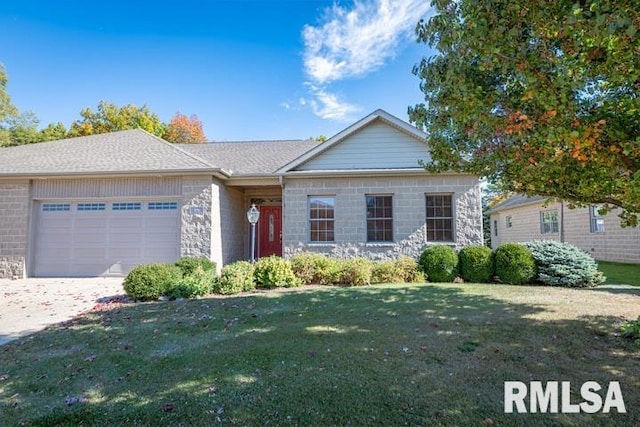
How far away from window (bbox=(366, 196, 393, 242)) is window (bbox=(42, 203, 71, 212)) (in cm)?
1061

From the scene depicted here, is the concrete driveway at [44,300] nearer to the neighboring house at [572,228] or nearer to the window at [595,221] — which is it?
the neighboring house at [572,228]

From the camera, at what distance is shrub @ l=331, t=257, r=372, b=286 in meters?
9.71

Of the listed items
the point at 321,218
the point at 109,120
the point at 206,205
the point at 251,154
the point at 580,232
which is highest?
the point at 109,120

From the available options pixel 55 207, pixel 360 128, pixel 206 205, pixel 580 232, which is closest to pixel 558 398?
pixel 360 128

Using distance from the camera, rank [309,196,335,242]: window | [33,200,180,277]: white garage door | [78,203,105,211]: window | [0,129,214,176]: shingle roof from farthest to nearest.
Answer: [309,196,335,242]: window → [78,203,105,211]: window → [33,200,180,277]: white garage door → [0,129,214,176]: shingle roof

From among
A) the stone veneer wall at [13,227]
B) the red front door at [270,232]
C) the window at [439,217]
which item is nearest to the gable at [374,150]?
the window at [439,217]

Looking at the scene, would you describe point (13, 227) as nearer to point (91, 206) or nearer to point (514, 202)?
point (91, 206)

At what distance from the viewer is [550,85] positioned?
3512 millimetres

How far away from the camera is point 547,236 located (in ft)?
62.8

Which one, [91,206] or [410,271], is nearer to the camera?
[410,271]

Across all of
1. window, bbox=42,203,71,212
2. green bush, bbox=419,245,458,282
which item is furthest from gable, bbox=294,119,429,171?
window, bbox=42,203,71,212

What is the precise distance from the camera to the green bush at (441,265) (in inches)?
390

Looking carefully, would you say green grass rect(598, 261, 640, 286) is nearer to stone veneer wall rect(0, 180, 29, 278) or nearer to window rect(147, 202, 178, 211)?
window rect(147, 202, 178, 211)

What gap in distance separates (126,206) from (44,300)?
4.16 m
